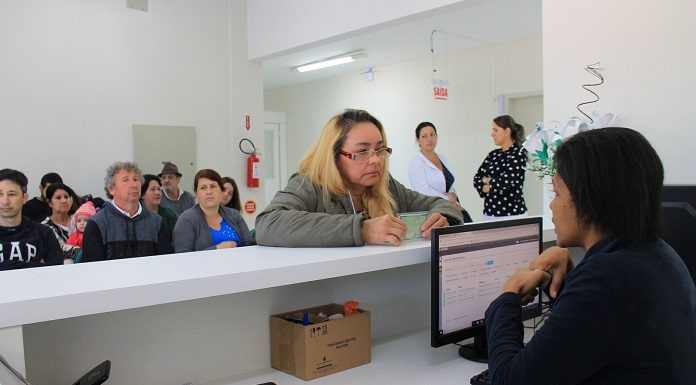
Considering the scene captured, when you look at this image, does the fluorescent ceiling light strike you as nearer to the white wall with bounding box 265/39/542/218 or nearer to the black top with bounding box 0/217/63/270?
the white wall with bounding box 265/39/542/218

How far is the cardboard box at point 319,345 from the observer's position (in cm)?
142

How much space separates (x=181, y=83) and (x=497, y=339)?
14.6 ft

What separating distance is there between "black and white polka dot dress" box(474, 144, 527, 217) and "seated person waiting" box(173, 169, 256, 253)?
197cm

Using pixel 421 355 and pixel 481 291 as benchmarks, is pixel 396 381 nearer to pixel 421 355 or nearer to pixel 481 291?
pixel 421 355

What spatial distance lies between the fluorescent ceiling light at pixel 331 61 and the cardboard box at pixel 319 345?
592 centimetres

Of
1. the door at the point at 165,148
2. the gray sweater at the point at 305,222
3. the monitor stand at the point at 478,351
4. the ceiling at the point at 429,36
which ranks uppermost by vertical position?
the ceiling at the point at 429,36

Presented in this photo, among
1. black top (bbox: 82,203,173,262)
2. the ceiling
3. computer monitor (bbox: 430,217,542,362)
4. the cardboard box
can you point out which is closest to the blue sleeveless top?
black top (bbox: 82,203,173,262)

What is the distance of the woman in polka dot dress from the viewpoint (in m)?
4.41

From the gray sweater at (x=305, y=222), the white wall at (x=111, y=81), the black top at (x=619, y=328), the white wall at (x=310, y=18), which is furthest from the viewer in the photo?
the white wall at (x=111, y=81)

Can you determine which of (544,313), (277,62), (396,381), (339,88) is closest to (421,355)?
(396,381)

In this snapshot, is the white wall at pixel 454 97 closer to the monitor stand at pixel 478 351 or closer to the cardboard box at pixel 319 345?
the monitor stand at pixel 478 351

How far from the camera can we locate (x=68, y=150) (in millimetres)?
4414

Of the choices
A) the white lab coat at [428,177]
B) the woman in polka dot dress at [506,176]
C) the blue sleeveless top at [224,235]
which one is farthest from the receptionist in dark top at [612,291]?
the white lab coat at [428,177]

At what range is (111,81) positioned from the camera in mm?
4637
